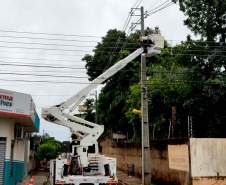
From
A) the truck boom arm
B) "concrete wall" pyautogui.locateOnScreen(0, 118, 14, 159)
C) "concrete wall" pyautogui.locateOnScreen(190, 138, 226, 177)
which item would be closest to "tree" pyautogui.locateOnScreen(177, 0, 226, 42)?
"concrete wall" pyautogui.locateOnScreen(190, 138, 226, 177)

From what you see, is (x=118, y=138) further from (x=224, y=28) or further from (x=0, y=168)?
(x=0, y=168)

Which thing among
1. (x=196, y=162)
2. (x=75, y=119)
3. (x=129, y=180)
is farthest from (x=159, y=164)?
(x=75, y=119)

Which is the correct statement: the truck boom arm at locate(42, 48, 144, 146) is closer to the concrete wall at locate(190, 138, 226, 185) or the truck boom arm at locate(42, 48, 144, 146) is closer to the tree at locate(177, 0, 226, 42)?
the concrete wall at locate(190, 138, 226, 185)

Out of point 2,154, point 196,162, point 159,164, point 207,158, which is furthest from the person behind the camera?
point 159,164

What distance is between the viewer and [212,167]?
20.5 metres

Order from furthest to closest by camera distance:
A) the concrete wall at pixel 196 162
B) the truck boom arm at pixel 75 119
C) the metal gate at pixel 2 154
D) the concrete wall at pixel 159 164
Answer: the concrete wall at pixel 159 164 < the concrete wall at pixel 196 162 < the metal gate at pixel 2 154 < the truck boom arm at pixel 75 119

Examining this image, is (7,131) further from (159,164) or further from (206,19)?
(206,19)

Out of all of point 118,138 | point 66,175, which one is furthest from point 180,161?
point 118,138

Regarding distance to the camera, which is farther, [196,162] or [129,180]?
[129,180]

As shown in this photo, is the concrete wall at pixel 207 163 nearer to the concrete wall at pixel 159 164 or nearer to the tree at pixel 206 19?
the concrete wall at pixel 159 164

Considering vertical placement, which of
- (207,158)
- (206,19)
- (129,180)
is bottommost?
(129,180)

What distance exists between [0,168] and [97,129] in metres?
5.04

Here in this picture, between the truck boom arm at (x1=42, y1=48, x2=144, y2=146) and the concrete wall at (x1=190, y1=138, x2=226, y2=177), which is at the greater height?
the truck boom arm at (x1=42, y1=48, x2=144, y2=146)

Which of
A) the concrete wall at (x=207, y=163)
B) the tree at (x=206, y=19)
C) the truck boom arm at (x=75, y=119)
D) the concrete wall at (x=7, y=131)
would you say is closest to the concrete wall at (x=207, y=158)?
the concrete wall at (x=207, y=163)
